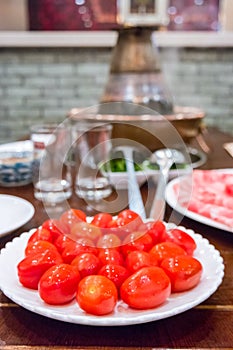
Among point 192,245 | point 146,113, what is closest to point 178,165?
point 146,113

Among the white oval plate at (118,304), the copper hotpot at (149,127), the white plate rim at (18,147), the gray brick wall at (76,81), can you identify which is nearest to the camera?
the white oval plate at (118,304)

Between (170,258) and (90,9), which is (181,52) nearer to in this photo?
(90,9)

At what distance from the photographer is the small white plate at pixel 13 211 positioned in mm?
889

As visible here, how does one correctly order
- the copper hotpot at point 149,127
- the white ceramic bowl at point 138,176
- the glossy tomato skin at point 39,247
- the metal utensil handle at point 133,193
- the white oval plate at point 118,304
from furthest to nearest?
1. the copper hotpot at point 149,127
2. the white ceramic bowl at point 138,176
3. the metal utensil handle at point 133,193
4. the glossy tomato skin at point 39,247
5. the white oval plate at point 118,304

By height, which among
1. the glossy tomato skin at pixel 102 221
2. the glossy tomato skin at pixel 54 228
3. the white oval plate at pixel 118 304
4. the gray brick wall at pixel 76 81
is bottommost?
the gray brick wall at pixel 76 81

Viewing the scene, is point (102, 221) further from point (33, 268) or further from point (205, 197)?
point (205, 197)

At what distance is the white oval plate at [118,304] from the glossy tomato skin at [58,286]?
0.03 ft

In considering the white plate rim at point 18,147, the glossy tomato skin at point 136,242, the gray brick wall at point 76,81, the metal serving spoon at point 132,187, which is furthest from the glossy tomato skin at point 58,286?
the gray brick wall at point 76,81

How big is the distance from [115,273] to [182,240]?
14cm

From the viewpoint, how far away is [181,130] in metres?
1.49

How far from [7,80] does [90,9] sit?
0.74 meters

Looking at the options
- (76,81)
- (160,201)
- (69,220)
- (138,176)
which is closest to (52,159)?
(138,176)

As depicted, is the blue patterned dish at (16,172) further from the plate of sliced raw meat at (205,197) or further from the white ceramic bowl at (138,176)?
the plate of sliced raw meat at (205,197)

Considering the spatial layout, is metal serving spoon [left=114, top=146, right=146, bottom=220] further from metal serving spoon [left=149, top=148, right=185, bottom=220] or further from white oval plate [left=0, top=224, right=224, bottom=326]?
white oval plate [left=0, top=224, right=224, bottom=326]
